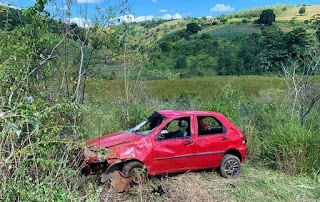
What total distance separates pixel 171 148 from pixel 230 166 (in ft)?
5.08

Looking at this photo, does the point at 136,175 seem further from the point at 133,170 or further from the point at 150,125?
the point at 150,125

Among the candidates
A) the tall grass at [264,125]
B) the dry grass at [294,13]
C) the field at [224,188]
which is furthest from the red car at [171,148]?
the dry grass at [294,13]

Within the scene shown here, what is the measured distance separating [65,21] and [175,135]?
11.4 ft

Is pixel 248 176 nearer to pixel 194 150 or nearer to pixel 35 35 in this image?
pixel 194 150

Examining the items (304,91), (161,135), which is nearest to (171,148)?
(161,135)

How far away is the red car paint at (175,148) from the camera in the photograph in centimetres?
668

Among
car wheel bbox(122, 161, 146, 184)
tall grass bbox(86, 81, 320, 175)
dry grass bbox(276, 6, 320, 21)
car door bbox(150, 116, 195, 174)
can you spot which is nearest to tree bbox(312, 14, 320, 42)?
tall grass bbox(86, 81, 320, 175)

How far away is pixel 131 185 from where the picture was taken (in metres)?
6.56

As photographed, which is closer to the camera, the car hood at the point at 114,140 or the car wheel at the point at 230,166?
the car hood at the point at 114,140

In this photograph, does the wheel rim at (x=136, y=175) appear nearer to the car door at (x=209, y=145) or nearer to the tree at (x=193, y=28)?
the car door at (x=209, y=145)

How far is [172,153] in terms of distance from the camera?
6.96 m

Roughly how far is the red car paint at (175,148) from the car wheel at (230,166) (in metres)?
0.11

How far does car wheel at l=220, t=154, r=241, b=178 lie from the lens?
7492 mm

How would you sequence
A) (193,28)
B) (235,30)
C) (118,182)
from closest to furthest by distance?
(118,182)
(235,30)
(193,28)
